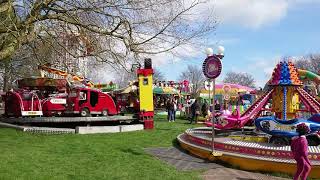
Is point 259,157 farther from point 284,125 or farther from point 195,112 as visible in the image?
point 195,112

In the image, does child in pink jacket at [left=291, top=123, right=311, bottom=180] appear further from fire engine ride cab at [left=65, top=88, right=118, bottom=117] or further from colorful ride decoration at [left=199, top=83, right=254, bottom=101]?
colorful ride decoration at [left=199, top=83, right=254, bottom=101]

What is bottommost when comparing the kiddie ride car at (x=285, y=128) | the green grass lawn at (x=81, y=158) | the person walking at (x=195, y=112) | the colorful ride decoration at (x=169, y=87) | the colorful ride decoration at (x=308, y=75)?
the green grass lawn at (x=81, y=158)

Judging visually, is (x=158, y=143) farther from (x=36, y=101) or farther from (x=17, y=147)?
(x=36, y=101)

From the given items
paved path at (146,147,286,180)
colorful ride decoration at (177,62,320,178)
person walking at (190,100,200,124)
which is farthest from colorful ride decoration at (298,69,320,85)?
person walking at (190,100,200,124)

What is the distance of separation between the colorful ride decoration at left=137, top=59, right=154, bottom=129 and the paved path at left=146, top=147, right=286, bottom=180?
7.91 m

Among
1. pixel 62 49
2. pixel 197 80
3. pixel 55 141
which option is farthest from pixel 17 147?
pixel 197 80

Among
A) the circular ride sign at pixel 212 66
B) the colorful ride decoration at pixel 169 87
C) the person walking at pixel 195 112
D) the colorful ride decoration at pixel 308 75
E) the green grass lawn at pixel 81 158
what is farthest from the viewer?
the colorful ride decoration at pixel 169 87

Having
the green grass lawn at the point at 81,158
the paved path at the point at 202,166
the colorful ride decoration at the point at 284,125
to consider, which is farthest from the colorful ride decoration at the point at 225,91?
the paved path at the point at 202,166

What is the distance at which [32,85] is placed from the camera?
24.6 m

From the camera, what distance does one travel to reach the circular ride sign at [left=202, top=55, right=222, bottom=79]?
42.7 ft

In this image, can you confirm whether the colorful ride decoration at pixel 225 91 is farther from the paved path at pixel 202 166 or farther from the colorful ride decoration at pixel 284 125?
the paved path at pixel 202 166

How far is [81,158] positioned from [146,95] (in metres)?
10.9

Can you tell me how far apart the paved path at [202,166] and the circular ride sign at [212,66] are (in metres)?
2.47

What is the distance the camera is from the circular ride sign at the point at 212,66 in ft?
42.7
